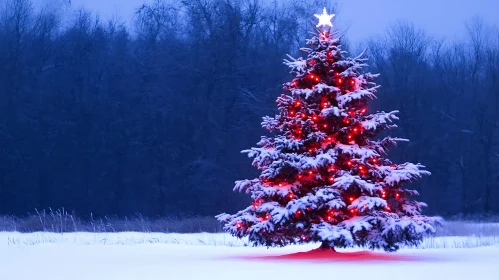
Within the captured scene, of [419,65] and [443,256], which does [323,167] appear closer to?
[443,256]

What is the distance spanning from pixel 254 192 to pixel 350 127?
2.74 m

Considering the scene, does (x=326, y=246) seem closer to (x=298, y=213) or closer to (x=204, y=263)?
(x=298, y=213)

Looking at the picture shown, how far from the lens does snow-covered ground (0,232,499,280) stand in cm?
1343

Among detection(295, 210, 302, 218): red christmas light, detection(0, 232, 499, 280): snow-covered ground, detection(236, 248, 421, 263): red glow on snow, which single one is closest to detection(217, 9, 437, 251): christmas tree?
detection(295, 210, 302, 218): red christmas light

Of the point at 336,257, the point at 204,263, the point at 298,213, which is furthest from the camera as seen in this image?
the point at 336,257

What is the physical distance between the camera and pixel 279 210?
16469 mm

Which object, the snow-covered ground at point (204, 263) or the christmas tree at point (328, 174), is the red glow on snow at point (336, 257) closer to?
the snow-covered ground at point (204, 263)

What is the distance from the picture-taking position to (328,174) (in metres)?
17.2

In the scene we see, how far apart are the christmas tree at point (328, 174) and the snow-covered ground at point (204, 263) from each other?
0.70 metres

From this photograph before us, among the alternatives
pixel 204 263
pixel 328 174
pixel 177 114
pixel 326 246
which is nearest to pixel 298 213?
pixel 328 174

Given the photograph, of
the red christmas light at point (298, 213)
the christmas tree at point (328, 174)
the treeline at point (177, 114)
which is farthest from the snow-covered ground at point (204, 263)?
the treeline at point (177, 114)

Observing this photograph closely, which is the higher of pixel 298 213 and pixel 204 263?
pixel 298 213

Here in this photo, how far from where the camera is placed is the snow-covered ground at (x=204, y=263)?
1343cm

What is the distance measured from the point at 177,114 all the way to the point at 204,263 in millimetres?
35897
